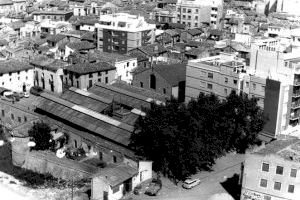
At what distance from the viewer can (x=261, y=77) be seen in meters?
45.5

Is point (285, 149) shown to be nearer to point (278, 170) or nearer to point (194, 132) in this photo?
point (278, 170)

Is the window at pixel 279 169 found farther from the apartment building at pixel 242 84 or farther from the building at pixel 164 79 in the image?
the building at pixel 164 79

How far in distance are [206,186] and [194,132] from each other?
4.29 meters

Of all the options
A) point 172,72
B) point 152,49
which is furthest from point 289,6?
point 172,72

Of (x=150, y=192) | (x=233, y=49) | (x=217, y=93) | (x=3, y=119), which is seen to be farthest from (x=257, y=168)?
(x=233, y=49)

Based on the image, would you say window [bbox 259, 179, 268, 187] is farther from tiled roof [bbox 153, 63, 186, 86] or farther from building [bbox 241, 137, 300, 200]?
tiled roof [bbox 153, 63, 186, 86]

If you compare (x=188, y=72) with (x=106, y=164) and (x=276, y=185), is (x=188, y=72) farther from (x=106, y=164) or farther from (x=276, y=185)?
(x=276, y=185)

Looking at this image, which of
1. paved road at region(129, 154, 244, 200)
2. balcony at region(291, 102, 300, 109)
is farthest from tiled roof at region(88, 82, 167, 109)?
balcony at region(291, 102, 300, 109)

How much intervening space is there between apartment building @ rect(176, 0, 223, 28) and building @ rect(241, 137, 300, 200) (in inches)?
2529

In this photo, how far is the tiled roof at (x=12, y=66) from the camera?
5792 centimetres

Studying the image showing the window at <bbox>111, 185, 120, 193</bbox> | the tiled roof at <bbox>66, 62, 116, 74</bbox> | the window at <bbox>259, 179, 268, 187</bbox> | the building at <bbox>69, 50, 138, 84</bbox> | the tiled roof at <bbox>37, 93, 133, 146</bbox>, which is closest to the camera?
the window at <bbox>259, 179, 268, 187</bbox>

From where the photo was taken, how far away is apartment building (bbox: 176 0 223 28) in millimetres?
95938

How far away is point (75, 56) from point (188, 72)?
19.6m

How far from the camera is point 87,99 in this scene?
50.9m
